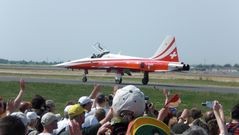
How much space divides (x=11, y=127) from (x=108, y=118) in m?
2.42

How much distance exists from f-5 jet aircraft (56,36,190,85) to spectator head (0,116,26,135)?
Answer: 40.6 meters

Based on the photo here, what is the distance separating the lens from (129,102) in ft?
13.4

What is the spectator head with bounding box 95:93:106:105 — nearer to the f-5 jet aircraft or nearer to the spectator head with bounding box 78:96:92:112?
the spectator head with bounding box 78:96:92:112

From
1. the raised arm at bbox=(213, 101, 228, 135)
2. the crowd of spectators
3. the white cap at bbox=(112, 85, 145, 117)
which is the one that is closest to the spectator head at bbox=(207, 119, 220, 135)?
the crowd of spectators

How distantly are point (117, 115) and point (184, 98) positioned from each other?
25.1 metres

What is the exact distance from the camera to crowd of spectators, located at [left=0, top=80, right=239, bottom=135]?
4.09m

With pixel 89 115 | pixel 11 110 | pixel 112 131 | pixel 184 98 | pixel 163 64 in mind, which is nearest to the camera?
pixel 112 131

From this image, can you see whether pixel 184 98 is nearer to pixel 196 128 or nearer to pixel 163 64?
pixel 163 64

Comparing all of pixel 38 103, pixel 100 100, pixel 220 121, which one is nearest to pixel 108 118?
pixel 220 121

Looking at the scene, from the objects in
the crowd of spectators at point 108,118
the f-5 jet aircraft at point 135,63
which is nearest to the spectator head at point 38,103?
the crowd of spectators at point 108,118

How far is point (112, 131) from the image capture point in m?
4.15

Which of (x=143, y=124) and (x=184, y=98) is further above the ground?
(x=143, y=124)

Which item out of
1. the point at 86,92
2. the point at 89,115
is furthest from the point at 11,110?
the point at 86,92

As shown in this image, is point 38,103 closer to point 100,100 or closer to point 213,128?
point 100,100
